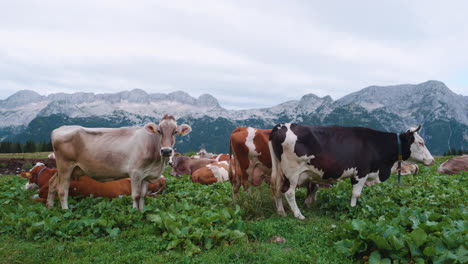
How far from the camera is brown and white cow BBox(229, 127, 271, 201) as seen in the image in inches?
408

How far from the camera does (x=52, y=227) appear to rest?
6918mm

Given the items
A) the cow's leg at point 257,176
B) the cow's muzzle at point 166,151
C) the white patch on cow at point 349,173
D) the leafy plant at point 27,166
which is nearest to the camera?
the cow's muzzle at point 166,151

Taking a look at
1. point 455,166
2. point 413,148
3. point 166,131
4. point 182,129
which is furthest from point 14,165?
point 455,166

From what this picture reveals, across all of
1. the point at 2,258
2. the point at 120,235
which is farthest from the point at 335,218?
the point at 2,258

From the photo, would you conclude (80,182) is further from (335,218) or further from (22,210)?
(335,218)

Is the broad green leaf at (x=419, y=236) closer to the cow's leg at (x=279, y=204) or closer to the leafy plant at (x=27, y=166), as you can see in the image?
the cow's leg at (x=279, y=204)

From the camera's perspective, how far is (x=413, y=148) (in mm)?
10672

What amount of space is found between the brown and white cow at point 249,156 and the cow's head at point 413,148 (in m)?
4.26

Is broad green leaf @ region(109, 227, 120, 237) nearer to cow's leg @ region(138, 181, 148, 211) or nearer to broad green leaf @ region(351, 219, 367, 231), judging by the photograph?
cow's leg @ region(138, 181, 148, 211)

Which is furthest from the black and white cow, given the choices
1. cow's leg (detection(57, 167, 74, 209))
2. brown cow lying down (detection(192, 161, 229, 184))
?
brown cow lying down (detection(192, 161, 229, 184))

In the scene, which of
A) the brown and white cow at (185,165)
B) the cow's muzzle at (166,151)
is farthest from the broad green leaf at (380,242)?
the brown and white cow at (185,165)

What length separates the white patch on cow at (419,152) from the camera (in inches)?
419

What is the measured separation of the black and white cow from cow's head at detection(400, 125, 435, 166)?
99cm

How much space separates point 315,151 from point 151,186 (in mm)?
6179
